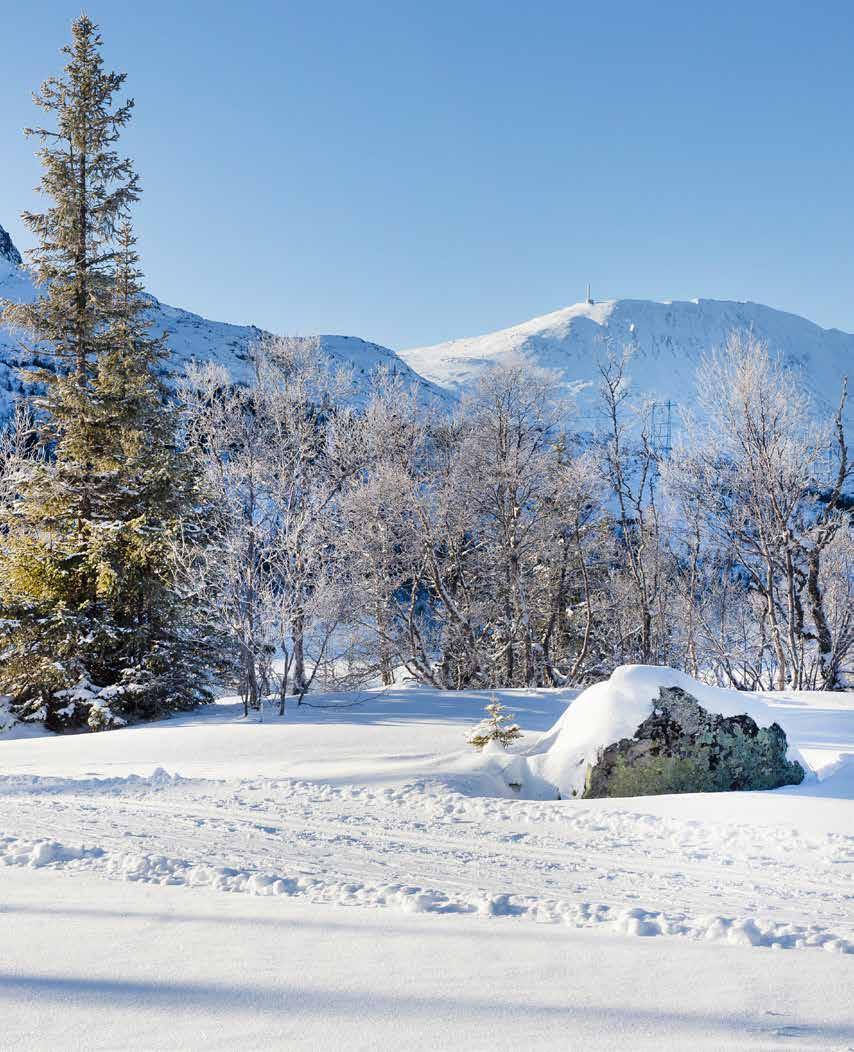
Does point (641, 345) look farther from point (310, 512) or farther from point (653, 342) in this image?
point (310, 512)

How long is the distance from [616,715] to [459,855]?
4.00 m

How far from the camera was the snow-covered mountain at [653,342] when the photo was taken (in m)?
138

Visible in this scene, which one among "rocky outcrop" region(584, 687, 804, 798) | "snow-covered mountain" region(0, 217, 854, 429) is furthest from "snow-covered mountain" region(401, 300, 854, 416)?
"rocky outcrop" region(584, 687, 804, 798)

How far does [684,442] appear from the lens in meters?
17.7

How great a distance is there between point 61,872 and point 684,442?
1632cm

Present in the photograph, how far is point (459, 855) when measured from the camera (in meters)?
4.86

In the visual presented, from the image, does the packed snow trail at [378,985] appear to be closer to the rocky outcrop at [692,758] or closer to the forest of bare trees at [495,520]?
the rocky outcrop at [692,758]

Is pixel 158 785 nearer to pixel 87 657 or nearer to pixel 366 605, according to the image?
pixel 87 657

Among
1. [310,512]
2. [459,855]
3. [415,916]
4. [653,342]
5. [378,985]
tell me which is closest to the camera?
[378,985]

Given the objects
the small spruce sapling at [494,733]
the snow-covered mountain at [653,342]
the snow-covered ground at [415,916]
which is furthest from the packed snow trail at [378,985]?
the snow-covered mountain at [653,342]

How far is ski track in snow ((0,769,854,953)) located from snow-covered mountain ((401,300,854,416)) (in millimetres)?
116856

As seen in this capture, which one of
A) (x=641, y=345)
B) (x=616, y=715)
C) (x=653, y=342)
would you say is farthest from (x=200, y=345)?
(x=653, y=342)

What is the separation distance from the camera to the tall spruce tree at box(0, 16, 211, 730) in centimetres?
1311

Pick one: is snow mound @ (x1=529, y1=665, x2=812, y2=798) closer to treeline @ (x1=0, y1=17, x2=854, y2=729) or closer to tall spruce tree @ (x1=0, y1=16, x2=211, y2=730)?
treeline @ (x1=0, y1=17, x2=854, y2=729)
